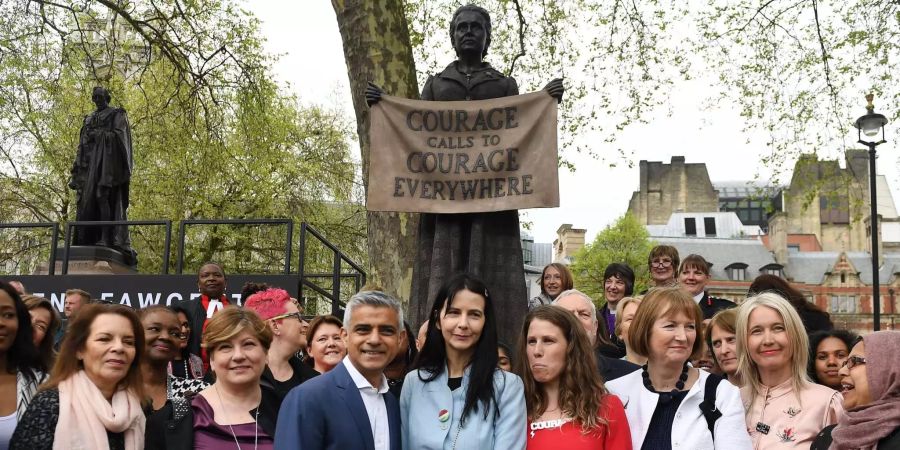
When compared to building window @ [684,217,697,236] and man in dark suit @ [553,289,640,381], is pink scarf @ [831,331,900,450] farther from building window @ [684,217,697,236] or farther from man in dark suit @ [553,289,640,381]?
building window @ [684,217,697,236]

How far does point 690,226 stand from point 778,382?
253 ft

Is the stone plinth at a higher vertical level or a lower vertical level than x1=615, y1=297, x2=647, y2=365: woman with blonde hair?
higher

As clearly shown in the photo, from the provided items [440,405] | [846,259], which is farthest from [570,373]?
[846,259]

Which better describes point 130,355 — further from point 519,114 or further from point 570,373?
point 519,114

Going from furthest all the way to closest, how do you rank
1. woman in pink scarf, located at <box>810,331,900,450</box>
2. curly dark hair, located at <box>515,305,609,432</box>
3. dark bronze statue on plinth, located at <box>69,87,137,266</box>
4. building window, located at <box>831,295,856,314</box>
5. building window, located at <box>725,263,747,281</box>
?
building window, located at <box>725,263,747,281</box>, building window, located at <box>831,295,856,314</box>, dark bronze statue on plinth, located at <box>69,87,137,266</box>, curly dark hair, located at <box>515,305,609,432</box>, woman in pink scarf, located at <box>810,331,900,450</box>

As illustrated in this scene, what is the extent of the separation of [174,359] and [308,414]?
7.34 feet

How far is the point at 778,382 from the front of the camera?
15.2 feet

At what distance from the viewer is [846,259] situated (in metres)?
64.6

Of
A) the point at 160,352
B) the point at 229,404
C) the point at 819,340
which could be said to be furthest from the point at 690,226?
the point at 229,404

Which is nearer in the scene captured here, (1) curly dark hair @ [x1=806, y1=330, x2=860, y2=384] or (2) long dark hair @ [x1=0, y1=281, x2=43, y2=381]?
(2) long dark hair @ [x1=0, y1=281, x2=43, y2=381]

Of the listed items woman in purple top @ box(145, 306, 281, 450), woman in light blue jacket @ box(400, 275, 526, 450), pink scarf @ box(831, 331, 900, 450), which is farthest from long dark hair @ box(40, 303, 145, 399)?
pink scarf @ box(831, 331, 900, 450)

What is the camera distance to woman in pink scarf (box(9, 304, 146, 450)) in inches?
152

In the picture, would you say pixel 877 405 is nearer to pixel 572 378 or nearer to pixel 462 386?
pixel 572 378

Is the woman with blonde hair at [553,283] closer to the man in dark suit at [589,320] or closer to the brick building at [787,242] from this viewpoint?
the man in dark suit at [589,320]
